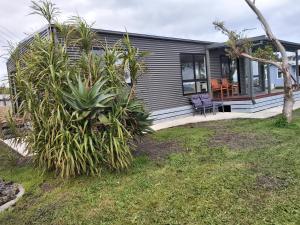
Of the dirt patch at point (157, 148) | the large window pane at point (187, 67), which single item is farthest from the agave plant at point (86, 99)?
the large window pane at point (187, 67)

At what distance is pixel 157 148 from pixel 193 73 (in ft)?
20.6

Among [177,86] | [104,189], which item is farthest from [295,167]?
[177,86]

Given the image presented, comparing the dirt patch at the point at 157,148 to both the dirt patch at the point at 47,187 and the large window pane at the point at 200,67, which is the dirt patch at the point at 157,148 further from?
the large window pane at the point at 200,67

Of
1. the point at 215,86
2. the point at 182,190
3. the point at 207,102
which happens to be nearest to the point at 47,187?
the point at 182,190

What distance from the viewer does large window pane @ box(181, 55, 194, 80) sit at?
11.7m

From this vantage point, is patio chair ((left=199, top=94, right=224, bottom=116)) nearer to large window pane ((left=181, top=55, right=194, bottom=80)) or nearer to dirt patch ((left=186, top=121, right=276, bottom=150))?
large window pane ((left=181, top=55, right=194, bottom=80))

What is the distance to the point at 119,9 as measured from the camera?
13852 mm

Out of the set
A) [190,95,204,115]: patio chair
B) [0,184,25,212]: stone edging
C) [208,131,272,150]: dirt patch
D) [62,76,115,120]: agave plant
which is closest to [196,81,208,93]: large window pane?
[190,95,204,115]: patio chair

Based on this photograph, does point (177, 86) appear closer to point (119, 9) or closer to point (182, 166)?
point (119, 9)

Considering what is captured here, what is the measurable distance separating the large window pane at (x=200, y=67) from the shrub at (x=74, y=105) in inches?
281

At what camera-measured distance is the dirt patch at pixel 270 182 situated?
388 centimetres

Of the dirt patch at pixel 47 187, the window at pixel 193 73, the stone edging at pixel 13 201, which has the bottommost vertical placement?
the stone edging at pixel 13 201

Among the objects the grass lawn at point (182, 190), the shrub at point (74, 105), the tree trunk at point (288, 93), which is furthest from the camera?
the tree trunk at point (288, 93)

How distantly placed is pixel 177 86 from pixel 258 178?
24.4ft
